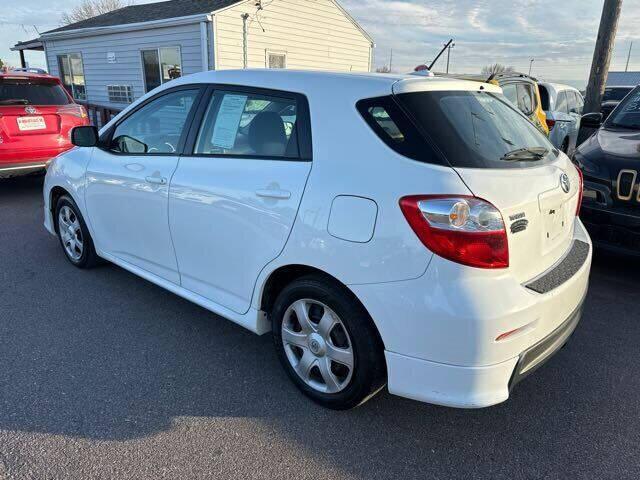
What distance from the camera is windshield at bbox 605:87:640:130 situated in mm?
5164

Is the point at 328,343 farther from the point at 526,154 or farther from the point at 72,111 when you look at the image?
the point at 72,111

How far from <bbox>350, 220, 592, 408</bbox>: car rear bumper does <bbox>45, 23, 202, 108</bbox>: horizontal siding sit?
12.2 m

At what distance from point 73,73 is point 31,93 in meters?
12.1

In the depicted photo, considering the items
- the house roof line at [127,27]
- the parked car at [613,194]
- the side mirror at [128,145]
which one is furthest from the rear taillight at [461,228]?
the house roof line at [127,27]

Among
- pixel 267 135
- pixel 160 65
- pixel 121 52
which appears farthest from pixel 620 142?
pixel 121 52

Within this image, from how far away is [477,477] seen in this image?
7.24 feet

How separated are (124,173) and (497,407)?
2.90 m

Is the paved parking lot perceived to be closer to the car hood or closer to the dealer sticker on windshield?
the car hood

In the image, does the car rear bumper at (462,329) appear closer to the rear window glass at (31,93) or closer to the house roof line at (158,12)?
the rear window glass at (31,93)

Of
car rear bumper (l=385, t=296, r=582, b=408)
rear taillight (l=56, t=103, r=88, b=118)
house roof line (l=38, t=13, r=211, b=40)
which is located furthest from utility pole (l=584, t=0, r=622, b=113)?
rear taillight (l=56, t=103, r=88, b=118)

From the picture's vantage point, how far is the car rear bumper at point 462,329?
2014 mm

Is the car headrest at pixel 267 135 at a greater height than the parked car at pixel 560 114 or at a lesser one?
greater

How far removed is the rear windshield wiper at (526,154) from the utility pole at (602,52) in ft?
26.4

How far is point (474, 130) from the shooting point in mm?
2381
